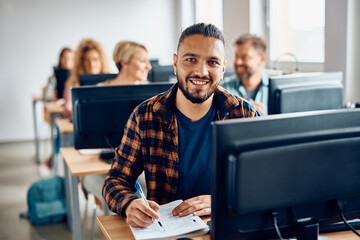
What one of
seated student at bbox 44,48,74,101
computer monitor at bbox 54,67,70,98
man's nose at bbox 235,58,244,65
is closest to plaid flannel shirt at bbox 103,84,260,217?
man's nose at bbox 235,58,244,65

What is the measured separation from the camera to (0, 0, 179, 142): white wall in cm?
619

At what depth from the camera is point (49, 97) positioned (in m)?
5.21

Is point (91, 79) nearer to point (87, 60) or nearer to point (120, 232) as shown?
point (87, 60)

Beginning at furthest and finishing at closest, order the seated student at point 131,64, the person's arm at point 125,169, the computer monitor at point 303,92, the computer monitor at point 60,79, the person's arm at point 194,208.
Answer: the computer monitor at point 60,79
the seated student at point 131,64
the computer monitor at point 303,92
the person's arm at point 125,169
the person's arm at point 194,208

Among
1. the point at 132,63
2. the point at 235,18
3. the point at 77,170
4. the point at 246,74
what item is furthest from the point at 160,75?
the point at 77,170

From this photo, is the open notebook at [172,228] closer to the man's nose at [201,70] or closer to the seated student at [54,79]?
the man's nose at [201,70]

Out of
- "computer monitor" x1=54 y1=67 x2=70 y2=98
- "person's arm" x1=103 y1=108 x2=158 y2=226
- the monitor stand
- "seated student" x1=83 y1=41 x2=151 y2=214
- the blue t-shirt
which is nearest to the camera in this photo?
the monitor stand

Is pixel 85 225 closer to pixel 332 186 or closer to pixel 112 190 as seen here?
pixel 112 190

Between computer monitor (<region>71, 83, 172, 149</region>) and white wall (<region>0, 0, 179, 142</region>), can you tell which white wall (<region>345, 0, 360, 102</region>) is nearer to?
computer monitor (<region>71, 83, 172, 149</region>)

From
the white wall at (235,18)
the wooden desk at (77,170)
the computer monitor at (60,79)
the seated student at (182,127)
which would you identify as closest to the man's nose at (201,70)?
the seated student at (182,127)

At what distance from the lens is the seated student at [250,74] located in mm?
3057

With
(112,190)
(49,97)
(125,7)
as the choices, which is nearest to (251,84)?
(112,190)

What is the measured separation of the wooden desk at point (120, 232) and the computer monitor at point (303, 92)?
0.77 m

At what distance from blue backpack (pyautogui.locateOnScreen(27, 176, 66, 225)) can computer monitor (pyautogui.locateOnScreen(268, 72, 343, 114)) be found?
2.03 meters
